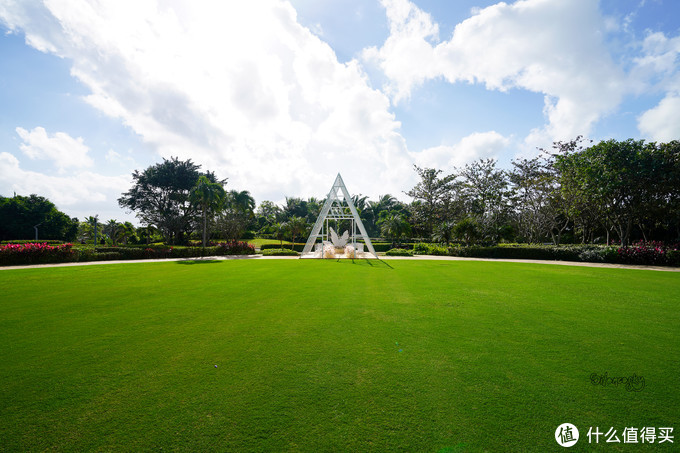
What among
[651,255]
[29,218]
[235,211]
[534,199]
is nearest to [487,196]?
[534,199]

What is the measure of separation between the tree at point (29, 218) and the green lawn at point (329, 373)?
159 feet

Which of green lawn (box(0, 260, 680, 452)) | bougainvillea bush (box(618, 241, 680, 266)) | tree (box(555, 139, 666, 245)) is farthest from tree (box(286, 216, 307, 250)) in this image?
bougainvillea bush (box(618, 241, 680, 266))

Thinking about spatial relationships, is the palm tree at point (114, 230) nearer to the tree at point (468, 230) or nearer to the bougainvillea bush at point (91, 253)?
the bougainvillea bush at point (91, 253)

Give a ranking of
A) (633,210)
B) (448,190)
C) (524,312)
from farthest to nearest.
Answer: (448,190) < (633,210) < (524,312)

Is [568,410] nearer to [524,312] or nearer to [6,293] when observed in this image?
[524,312]

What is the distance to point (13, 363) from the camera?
446 cm

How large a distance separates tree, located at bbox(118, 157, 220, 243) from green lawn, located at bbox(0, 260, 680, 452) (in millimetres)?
36687

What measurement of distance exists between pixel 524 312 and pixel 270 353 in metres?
6.26

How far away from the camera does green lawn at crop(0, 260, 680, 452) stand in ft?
9.45

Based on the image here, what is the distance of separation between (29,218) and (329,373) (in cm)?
5869

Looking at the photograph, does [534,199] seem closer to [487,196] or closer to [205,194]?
[487,196]

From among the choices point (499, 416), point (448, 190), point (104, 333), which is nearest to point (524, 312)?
point (499, 416)

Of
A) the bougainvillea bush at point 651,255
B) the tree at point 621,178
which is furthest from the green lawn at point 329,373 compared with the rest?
the tree at point 621,178

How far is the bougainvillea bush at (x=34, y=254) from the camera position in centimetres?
1900
